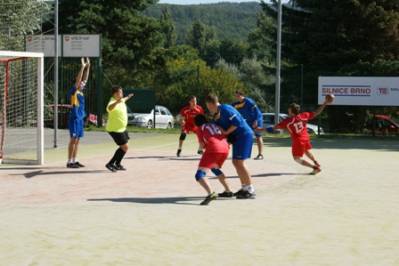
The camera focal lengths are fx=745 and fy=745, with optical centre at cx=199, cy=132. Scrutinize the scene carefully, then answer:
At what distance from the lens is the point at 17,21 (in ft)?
128

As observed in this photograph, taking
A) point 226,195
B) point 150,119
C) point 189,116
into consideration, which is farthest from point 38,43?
point 226,195

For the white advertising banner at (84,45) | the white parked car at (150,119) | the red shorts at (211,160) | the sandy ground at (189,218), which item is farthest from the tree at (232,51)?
the red shorts at (211,160)

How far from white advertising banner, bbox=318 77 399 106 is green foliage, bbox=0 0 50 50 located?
54.3 ft

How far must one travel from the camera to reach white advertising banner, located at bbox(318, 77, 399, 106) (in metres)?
29.3

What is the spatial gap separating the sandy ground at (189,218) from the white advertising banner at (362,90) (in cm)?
1356

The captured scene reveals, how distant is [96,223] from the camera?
909 cm

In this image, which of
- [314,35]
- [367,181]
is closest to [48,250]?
[367,181]

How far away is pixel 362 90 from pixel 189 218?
838 inches

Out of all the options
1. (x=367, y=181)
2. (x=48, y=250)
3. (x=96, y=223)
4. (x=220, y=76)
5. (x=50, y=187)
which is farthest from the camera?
(x=220, y=76)

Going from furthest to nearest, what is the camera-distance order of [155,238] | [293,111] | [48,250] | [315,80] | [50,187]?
[315,80] → [293,111] → [50,187] → [155,238] → [48,250]

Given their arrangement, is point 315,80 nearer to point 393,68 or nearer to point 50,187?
point 393,68

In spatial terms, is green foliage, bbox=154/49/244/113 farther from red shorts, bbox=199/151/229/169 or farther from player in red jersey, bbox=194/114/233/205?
red shorts, bbox=199/151/229/169

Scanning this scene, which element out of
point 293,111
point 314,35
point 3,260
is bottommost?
point 3,260

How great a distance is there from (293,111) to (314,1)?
23083 mm
